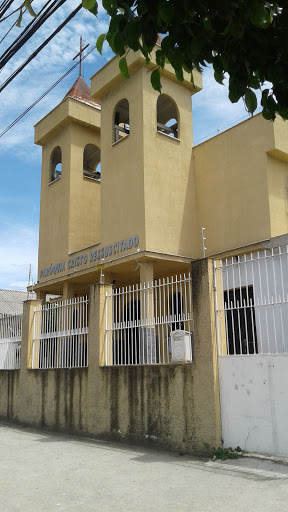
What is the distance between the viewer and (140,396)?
24.0 ft

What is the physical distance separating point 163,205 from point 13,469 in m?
8.19

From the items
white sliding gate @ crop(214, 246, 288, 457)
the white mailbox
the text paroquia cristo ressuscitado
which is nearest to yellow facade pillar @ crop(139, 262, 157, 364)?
the white mailbox

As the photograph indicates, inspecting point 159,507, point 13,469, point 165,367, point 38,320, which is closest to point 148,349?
point 165,367

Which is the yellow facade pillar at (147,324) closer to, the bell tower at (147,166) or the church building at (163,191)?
the church building at (163,191)

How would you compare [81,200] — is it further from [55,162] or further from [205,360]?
[205,360]

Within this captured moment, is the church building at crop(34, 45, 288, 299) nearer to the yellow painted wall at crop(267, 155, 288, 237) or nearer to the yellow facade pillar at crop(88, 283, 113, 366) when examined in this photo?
the yellow painted wall at crop(267, 155, 288, 237)

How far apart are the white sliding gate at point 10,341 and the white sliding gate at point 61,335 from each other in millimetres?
838

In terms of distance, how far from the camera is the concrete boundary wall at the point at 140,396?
6438 millimetres

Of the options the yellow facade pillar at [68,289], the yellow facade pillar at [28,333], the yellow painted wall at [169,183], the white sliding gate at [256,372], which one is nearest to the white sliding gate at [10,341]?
the yellow facade pillar at [28,333]

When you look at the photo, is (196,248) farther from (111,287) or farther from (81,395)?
(81,395)

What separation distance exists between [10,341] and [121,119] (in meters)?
8.39

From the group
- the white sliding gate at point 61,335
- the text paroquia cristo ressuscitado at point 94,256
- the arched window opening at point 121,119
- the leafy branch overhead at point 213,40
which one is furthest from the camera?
the arched window opening at point 121,119

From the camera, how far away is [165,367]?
698 centimetres

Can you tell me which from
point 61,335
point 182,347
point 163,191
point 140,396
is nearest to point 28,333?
point 61,335
